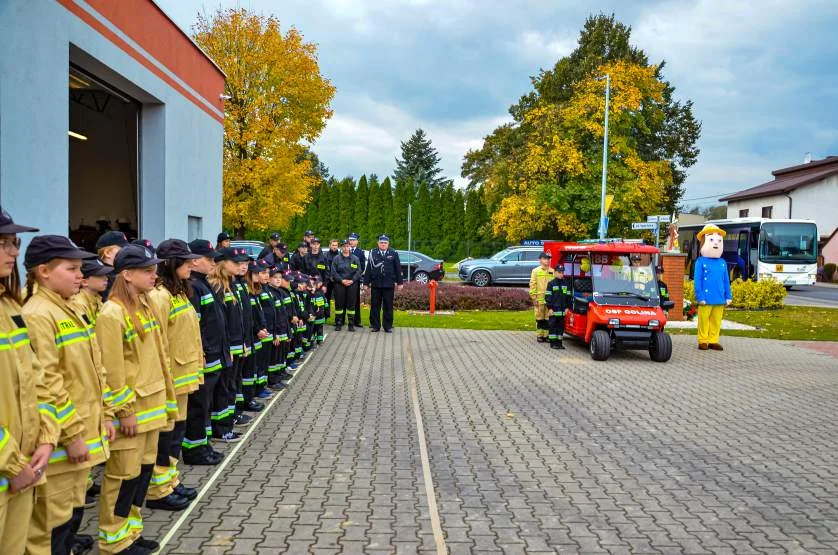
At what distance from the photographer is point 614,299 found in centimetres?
1234

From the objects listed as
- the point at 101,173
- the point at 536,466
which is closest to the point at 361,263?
the point at 101,173

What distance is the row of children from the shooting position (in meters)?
3.02

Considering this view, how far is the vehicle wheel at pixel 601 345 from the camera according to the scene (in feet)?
39.0

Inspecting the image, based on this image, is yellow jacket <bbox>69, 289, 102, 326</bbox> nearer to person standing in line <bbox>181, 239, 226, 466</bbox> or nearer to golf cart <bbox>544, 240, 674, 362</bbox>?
person standing in line <bbox>181, 239, 226, 466</bbox>

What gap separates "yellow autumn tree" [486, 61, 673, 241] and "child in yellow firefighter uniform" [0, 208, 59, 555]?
3346 centimetres

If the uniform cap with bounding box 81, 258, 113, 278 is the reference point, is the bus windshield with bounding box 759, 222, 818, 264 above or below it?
above

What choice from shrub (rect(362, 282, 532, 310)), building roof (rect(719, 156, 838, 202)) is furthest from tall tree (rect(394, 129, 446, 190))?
shrub (rect(362, 282, 532, 310))

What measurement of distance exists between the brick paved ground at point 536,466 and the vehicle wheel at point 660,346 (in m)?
0.97

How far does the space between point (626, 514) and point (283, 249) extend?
27.5 ft

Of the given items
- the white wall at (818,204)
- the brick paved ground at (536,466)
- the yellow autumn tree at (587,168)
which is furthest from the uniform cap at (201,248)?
the white wall at (818,204)

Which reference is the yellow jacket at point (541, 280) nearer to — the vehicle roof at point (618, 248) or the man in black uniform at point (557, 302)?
the man in black uniform at point (557, 302)

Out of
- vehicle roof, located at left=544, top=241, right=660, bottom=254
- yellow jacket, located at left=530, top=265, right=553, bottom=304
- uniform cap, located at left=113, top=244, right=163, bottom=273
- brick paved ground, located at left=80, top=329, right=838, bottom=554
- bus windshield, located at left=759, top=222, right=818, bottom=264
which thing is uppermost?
bus windshield, located at left=759, top=222, right=818, bottom=264

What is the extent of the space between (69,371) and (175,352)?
162 cm

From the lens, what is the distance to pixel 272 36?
96.3 feet
